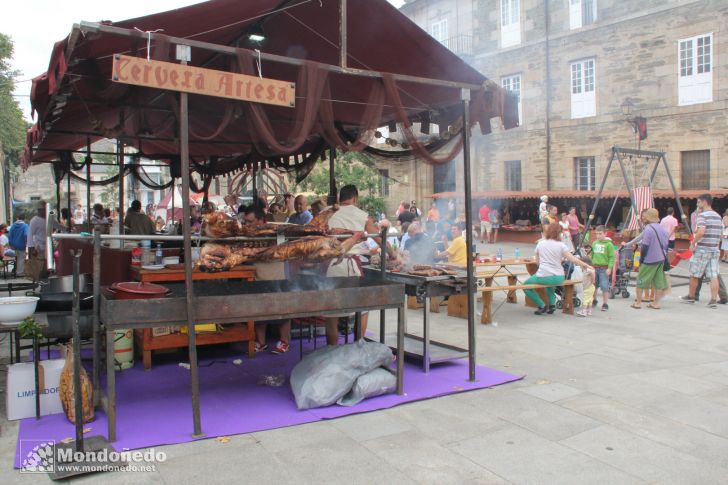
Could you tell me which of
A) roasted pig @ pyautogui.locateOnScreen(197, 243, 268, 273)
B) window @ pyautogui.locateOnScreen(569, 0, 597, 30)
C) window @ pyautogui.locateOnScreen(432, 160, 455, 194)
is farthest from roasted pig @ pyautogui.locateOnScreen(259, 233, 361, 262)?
window @ pyautogui.locateOnScreen(432, 160, 455, 194)

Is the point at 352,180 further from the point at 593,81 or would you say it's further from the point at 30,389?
the point at 30,389

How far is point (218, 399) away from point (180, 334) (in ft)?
4.15

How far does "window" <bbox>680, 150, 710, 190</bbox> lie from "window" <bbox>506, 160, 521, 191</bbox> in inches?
264

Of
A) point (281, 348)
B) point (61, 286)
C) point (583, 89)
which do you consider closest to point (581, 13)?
point (583, 89)

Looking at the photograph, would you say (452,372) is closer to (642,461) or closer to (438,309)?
(642,461)

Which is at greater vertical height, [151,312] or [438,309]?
[151,312]

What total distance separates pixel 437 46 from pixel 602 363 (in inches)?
151

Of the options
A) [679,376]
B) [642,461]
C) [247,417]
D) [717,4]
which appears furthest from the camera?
[717,4]

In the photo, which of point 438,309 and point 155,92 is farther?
point 438,309

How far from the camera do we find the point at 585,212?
21609 mm

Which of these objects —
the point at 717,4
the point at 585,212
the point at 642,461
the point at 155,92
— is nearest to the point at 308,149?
the point at 155,92

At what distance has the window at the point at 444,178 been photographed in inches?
1125

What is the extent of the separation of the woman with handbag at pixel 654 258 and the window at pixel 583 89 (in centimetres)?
1462

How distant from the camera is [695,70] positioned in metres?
19.7
